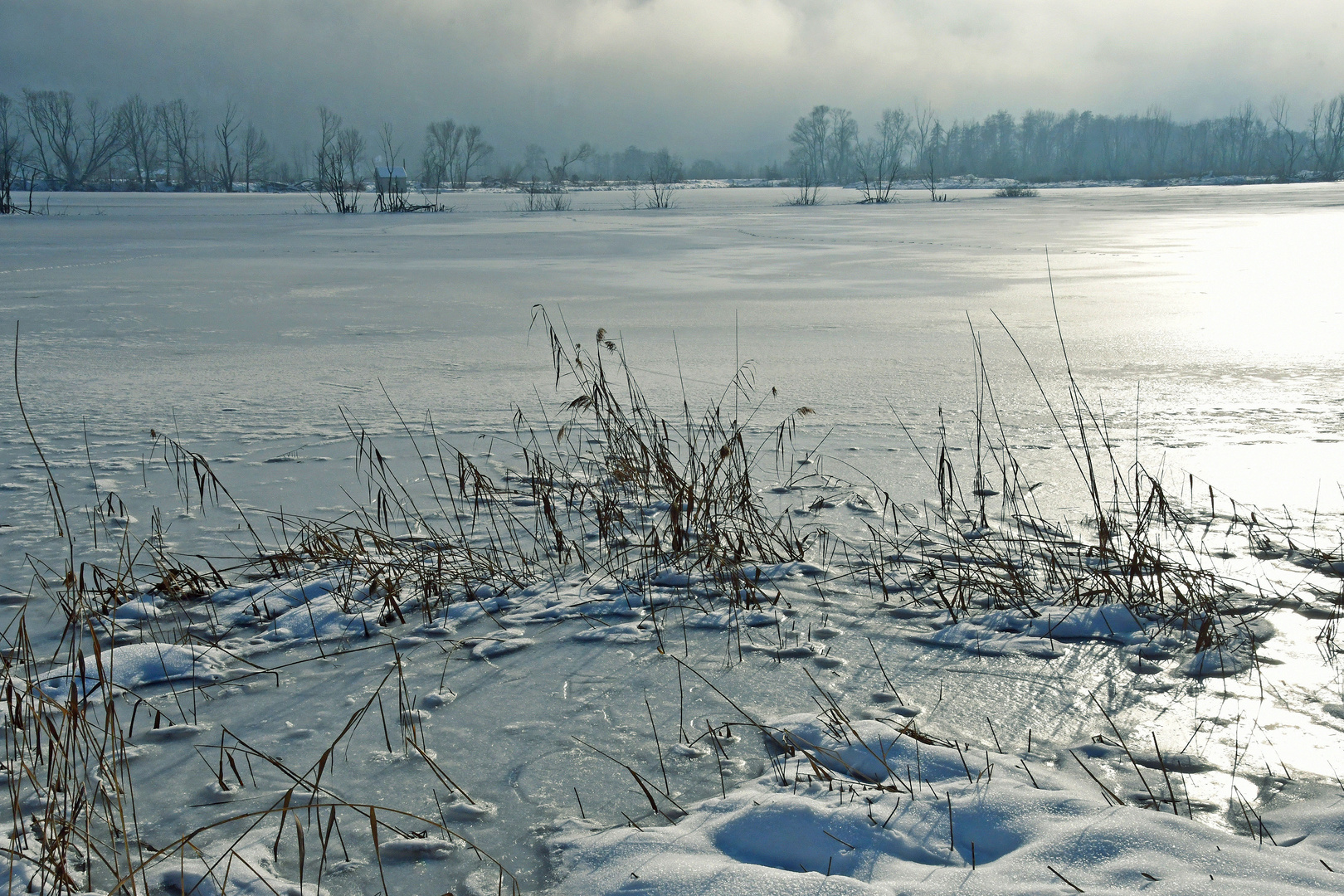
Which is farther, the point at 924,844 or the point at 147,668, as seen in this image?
the point at 147,668

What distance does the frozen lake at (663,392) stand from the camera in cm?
242

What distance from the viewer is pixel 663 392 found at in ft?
20.0

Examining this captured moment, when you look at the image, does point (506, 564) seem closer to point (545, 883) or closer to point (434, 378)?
point (545, 883)

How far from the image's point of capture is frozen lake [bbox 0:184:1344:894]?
242cm

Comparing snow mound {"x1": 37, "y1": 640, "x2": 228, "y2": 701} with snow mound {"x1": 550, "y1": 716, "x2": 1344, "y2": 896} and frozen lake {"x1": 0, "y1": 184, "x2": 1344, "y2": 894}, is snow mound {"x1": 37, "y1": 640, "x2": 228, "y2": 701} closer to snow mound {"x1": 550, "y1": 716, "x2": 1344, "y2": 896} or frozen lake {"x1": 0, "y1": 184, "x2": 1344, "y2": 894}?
frozen lake {"x1": 0, "y1": 184, "x2": 1344, "y2": 894}

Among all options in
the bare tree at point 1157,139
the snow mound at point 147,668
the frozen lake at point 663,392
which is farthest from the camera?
the bare tree at point 1157,139

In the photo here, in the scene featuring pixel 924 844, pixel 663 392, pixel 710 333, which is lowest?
pixel 924 844

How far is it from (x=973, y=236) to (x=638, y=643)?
1704 centimetres

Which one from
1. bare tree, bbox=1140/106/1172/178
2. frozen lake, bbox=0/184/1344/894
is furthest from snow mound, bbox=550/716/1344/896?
bare tree, bbox=1140/106/1172/178

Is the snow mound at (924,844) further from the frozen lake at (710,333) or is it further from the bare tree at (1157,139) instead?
the bare tree at (1157,139)

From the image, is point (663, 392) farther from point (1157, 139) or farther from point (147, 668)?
point (1157, 139)

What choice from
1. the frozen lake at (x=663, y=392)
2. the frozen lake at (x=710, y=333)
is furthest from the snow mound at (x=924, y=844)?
the frozen lake at (x=710, y=333)

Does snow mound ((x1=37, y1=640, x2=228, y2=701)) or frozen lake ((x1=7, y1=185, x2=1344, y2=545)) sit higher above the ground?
frozen lake ((x1=7, y1=185, x2=1344, y2=545))

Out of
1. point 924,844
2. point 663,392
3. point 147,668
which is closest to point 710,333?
point 663,392
